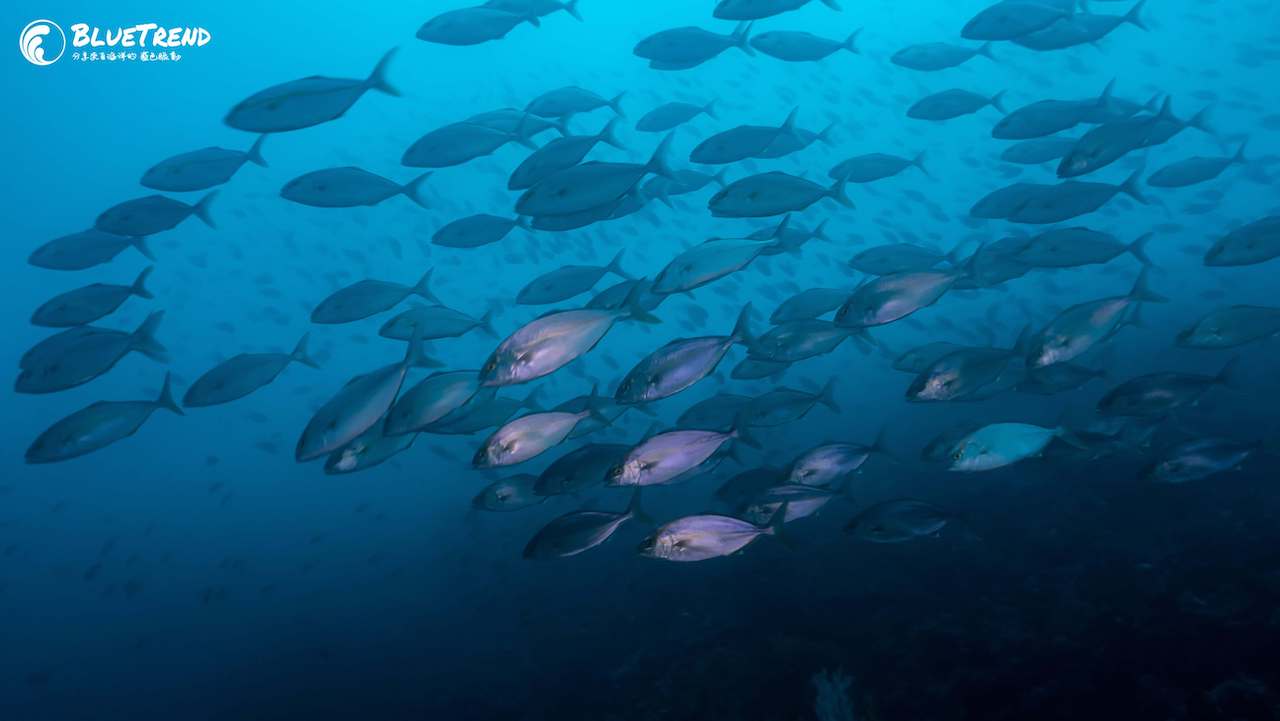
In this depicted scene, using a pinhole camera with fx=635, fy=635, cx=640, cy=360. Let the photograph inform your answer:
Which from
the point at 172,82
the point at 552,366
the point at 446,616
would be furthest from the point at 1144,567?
the point at 172,82

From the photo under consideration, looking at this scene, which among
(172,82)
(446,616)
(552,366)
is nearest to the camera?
(552,366)

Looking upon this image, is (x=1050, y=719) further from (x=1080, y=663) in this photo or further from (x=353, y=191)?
(x=353, y=191)

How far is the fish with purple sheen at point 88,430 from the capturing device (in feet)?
17.0

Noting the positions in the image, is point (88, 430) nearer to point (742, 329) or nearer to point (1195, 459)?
point (742, 329)

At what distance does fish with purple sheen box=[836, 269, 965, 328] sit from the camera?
4.35m

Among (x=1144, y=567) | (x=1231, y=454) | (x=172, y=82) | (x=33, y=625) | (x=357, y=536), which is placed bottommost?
(x=33, y=625)

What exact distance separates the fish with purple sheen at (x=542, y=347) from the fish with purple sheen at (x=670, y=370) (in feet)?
1.33

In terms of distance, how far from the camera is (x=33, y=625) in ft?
43.6

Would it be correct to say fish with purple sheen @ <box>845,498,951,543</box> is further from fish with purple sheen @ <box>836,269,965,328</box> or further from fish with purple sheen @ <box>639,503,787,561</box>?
fish with purple sheen @ <box>836,269,965,328</box>

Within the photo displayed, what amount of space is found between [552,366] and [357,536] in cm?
1183

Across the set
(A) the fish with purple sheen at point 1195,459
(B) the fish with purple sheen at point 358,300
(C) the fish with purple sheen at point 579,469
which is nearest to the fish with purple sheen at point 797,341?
(C) the fish with purple sheen at point 579,469

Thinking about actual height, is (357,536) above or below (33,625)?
above

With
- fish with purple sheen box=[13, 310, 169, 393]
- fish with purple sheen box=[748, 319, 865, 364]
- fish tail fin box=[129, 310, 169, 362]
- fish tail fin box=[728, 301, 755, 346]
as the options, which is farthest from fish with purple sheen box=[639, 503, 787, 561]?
fish tail fin box=[129, 310, 169, 362]

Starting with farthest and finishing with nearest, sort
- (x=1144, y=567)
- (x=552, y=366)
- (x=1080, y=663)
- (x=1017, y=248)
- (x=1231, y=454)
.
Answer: (x=1017, y=248) < (x=1144, y=567) < (x=1231, y=454) < (x=1080, y=663) < (x=552, y=366)
